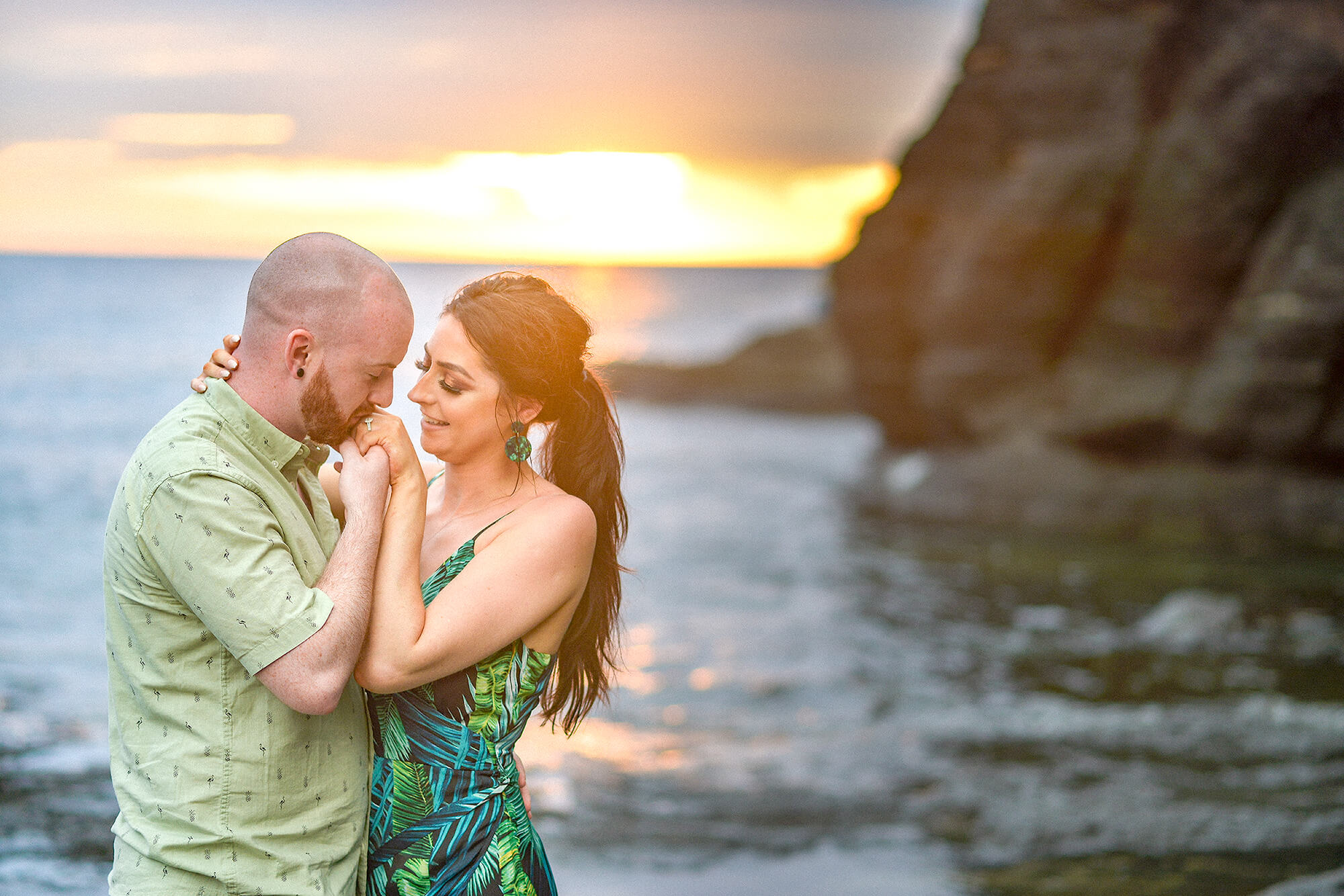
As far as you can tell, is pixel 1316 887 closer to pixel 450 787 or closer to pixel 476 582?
pixel 450 787

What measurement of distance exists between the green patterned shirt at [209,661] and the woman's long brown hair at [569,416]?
59 cm

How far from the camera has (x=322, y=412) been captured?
242 cm

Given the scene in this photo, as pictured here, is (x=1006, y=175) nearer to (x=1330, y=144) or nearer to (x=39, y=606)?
(x=1330, y=144)

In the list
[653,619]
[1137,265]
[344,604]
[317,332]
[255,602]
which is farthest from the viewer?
[1137,265]

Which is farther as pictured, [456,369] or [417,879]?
[456,369]

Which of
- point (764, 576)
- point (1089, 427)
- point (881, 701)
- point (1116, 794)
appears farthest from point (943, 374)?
point (1116, 794)

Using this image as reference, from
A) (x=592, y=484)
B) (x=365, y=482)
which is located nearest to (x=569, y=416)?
(x=592, y=484)

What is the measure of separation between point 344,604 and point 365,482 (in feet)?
0.95

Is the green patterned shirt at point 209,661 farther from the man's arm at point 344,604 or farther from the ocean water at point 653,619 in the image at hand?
the ocean water at point 653,619

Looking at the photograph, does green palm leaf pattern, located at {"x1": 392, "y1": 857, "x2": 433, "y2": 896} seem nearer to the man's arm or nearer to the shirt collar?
the man's arm

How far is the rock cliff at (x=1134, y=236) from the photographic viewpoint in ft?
51.1

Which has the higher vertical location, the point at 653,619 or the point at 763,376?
the point at 763,376

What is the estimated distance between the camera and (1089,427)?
17.4 meters

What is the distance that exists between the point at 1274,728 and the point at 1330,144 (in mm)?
10961
